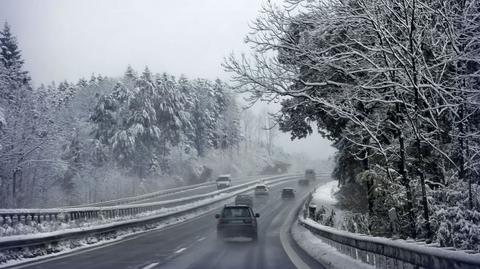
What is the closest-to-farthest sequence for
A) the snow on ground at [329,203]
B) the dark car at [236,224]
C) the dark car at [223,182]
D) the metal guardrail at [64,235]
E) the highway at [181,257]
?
the highway at [181,257] → the metal guardrail at [64,235] → the dark car at [236,224] → the snow on ground at [329,203] → the dark car at [223,182]

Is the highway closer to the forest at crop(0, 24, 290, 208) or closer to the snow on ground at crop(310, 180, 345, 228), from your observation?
the snow on ground at crop(310, 180, 345, 228)

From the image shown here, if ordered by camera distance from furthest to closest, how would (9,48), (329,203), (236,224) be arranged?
(9,48) → (329,203) → (236,224)

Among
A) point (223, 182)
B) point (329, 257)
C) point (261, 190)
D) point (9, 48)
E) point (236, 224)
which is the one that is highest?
point (9, 48)

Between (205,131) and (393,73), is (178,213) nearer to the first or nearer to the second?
(393,73)

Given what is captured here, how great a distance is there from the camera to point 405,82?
11.4 m

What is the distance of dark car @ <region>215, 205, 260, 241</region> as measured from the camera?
75.3 ft

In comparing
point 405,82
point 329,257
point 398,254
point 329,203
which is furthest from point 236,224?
point 329,203

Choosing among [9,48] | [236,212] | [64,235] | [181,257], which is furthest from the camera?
[9,48]

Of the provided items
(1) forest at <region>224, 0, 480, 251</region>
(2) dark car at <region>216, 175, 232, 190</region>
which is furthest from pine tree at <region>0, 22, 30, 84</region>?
(1) forest at <region>224, 0, 480, 251</region>

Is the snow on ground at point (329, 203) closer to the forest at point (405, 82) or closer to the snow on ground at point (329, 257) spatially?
the snow on ground at point (329, 257)

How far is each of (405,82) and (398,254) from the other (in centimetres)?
434

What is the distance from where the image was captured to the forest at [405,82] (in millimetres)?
10867

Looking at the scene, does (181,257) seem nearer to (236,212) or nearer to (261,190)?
(236,212)

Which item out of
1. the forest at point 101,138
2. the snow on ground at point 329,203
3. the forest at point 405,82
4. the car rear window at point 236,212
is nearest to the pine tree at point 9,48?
the forest at point 101,138
